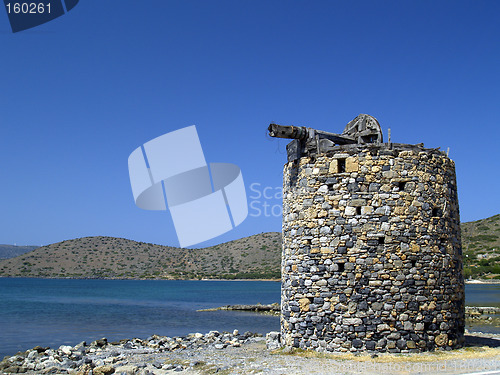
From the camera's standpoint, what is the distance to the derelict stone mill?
11.8 m

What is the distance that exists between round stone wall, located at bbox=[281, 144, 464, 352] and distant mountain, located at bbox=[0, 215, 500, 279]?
88.1 metres

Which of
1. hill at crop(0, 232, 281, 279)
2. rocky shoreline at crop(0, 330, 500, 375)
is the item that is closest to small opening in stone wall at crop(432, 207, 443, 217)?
rocky shoreline at crop(0, 330, 500, 375)

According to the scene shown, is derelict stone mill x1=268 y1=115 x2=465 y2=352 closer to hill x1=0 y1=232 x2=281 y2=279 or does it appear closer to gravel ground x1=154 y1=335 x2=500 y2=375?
gravel ground x1=154 y1=335 x2=500 y2=375

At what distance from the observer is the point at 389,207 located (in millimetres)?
12016

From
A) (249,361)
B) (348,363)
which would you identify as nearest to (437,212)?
(348,363)

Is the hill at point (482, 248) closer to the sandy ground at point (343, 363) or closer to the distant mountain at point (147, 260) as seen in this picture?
the distant mountain at point (147, 260)

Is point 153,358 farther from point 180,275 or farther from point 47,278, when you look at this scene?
point 47,278

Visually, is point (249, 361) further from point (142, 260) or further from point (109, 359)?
point (142, 260)

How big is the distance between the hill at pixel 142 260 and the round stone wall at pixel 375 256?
95.9 m

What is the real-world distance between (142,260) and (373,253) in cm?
12496

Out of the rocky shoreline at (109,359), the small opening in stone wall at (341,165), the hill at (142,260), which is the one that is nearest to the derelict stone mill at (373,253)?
the small opening in stone wall at (341,165)

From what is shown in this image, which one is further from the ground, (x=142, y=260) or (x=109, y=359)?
(x=142, y=260)

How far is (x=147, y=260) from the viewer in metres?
132

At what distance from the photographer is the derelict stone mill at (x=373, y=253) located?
11820mm
